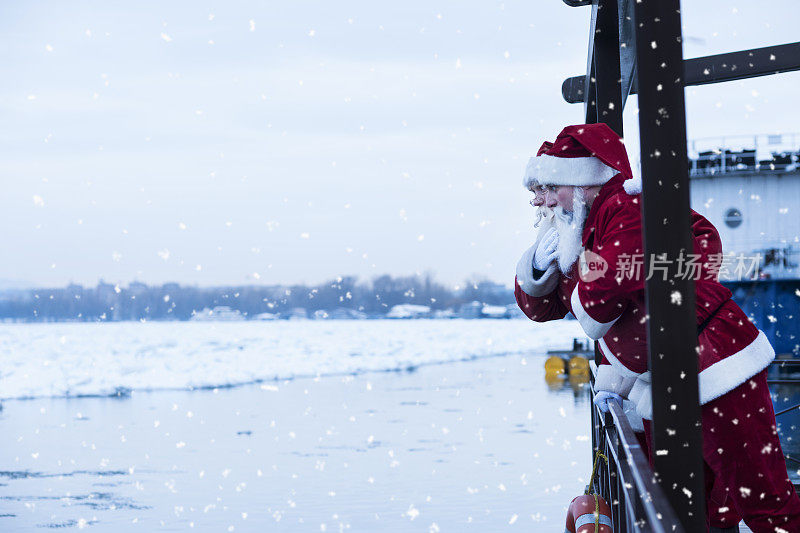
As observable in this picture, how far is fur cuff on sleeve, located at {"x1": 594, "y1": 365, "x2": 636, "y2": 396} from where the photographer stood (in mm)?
3146

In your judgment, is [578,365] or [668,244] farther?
[578,365]

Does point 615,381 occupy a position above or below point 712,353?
below

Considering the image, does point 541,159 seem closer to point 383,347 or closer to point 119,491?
point 119,491

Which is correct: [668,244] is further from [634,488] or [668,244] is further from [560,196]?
[560,196]

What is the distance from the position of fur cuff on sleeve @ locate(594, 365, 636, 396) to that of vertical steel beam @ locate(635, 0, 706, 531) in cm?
96

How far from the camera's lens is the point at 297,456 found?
11188mm

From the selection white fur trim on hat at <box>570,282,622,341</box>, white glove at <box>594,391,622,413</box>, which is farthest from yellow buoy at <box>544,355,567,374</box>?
white fur trim on hat at <box>570,282,622,341</box>

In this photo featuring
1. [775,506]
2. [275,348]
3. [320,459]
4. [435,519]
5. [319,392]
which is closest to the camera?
[775,506]

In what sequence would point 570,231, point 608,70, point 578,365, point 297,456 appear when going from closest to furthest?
point 570,231, point 608,70, point 297,456, point 578,365

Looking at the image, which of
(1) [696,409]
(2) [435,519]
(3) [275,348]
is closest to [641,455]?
(1) [696,409]

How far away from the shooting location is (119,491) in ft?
30.3

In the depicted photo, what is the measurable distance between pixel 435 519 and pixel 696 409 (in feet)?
19.0

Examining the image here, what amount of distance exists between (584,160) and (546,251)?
330 mm

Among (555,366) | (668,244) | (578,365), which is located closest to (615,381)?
(668,244)
